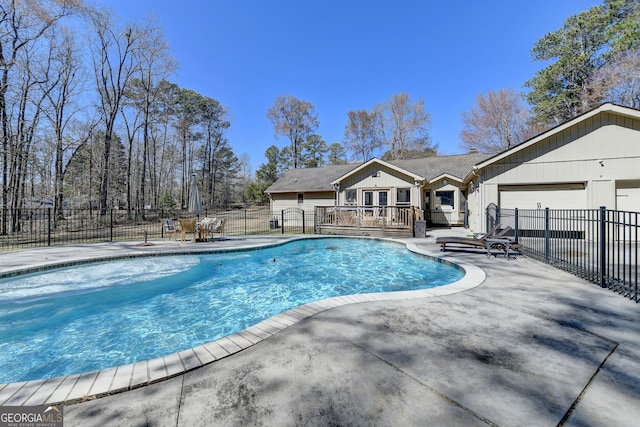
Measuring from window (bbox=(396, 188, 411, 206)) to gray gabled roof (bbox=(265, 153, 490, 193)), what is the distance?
136 centimetres

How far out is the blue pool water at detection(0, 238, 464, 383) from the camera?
396cm

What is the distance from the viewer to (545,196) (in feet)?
37.4

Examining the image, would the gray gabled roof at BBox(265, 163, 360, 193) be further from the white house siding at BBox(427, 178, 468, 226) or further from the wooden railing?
the white house siding at BBox(427, 178, 468, 226)

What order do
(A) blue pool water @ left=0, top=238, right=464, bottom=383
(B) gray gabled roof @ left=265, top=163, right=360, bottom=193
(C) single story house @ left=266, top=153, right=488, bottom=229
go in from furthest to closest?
(B) gray gabled roof @ left=265, top=163, right=360, bottom=193, (C) single story house @ left=266, top=153, right=488, bottom=229, (A) blue pool water @ left=0, top=238, right=464, bottom=383

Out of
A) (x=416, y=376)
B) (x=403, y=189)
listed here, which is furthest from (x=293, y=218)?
(x=416, y=376)

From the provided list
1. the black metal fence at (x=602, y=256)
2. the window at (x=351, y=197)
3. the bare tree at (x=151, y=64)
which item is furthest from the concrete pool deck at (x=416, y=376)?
the bare tree at (x=151, y=64)

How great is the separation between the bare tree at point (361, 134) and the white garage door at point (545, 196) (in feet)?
75.9

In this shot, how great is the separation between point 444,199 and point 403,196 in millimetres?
2901

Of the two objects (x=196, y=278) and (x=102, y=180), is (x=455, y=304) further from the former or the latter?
(x=102, y=180)

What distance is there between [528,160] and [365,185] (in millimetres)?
8444

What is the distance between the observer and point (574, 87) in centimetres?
1919

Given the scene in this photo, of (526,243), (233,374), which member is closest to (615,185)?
(526,243)

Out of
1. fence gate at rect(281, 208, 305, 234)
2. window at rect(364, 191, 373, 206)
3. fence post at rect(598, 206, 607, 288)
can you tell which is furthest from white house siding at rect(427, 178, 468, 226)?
fence post at rect(598, 206, 607, 288)

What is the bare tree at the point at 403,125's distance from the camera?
30531 mm
